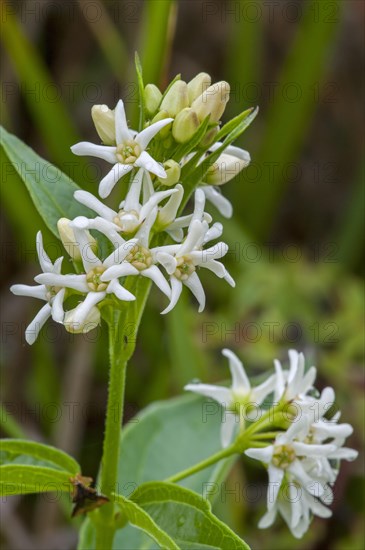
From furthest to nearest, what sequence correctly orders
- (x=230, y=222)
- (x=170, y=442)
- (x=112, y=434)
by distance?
(x=230, y=222), (x=170, y=442), (x=112, y=434)

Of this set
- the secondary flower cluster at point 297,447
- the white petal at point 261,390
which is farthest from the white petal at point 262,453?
the white petal at point 261,390

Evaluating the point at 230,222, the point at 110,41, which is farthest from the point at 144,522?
the point at 110,41

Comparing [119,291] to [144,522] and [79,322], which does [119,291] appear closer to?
[79,322]

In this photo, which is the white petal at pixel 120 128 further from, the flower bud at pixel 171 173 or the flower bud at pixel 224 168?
the flower bud at pixel 224 168

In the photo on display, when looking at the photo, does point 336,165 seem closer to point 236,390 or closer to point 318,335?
point 318,335

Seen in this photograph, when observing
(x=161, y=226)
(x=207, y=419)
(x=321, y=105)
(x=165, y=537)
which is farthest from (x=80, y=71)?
(x=165, y=537)
